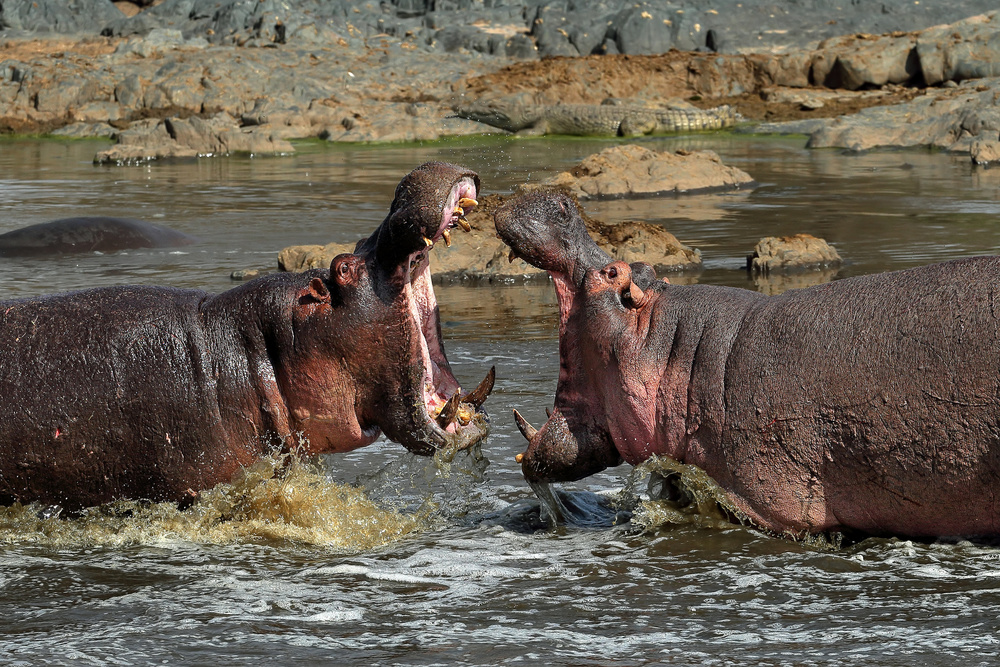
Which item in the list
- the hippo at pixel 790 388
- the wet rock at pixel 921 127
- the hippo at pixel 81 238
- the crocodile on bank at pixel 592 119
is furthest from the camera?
the crocodile on bank at pixel 592 119

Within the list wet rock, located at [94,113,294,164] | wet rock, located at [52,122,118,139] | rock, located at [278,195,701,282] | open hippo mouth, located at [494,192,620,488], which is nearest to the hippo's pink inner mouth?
open hippo mouth, located at [494,192,620,488]

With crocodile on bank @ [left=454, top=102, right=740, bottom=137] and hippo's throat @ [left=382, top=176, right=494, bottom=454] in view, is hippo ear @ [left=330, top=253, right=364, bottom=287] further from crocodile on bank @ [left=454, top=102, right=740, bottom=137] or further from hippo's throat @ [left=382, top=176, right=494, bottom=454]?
crocodile on bank @ [left=454, top=102, right=740, bottom=137]

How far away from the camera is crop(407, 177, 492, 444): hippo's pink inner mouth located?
4.41 m

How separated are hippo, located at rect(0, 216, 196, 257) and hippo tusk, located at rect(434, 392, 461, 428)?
24.2 ft

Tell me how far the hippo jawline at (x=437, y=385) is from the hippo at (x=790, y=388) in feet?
0.62

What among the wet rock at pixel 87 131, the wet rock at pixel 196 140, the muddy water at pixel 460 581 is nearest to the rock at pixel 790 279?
the muddy water at pixel 460 581

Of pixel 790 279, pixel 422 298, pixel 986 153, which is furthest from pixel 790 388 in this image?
pixel 986 153

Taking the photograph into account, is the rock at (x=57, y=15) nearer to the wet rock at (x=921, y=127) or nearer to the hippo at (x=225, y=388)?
the wet rock at (x=921, y=127)

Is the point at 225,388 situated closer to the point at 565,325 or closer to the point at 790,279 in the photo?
the point at 565,325

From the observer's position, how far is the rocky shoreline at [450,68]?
81.3 ft

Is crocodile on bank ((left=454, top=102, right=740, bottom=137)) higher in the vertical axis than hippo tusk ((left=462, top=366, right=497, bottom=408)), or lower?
higher

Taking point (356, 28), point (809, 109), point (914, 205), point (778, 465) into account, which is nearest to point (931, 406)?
point (778, 465)

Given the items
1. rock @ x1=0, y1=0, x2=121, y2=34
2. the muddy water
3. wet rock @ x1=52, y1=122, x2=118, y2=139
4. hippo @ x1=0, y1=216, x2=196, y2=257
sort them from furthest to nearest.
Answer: rock @ x1=0, y1=0, x2=121, y2=34, wet rock @ x1=52, y1=122, x2=118, y2=139, hippo @ x1=0, y1=216, x2=196, y2=257, the muddy water

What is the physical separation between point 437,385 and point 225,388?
0.70m
